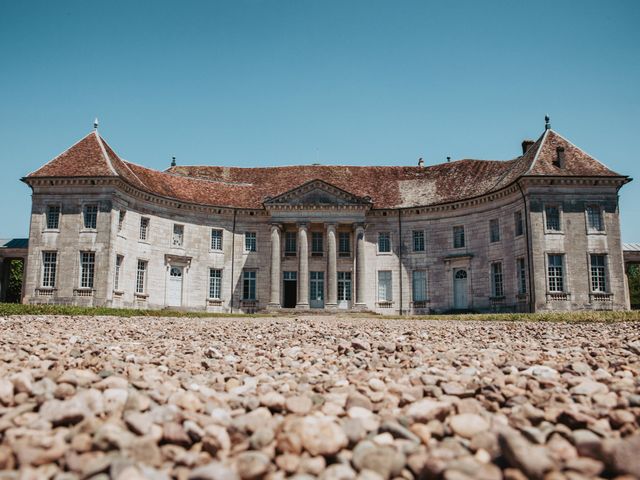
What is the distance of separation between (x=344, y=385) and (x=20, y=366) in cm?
372

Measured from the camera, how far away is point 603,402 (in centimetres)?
406

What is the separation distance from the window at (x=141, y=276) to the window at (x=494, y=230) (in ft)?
73.0

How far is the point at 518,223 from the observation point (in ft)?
98.6

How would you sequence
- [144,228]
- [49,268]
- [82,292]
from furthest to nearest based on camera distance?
[144,228] < [49,268] < [82,292]

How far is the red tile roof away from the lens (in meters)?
29.9

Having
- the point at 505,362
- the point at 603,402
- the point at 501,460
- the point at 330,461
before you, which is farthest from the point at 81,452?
the point at 505,362

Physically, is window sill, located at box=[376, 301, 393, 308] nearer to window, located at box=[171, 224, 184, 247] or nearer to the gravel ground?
window, located at box=[171, 224, 184, 247]

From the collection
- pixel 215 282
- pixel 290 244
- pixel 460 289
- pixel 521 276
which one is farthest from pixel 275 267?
pixel 521 276

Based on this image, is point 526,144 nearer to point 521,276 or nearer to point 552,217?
point 552,217

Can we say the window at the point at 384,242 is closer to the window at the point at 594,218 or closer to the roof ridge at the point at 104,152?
the window at the point at 594,218

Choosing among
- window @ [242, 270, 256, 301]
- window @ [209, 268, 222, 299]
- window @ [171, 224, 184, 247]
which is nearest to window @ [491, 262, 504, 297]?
window @ [242, 270, 256, 301]

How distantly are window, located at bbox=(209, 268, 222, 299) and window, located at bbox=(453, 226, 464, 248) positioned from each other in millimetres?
16336

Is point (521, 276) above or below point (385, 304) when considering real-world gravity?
above

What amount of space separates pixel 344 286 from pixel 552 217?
14.0m
